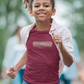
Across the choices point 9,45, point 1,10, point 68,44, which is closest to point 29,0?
point 68,44

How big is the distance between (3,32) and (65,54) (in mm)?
12044

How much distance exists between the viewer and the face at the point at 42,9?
105 inches

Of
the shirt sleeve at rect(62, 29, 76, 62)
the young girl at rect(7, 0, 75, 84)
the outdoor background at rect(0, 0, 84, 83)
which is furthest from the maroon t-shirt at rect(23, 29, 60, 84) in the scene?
the outdoor background at rect(0, 0, 84, 83)

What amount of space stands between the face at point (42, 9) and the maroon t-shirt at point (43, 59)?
0.19m

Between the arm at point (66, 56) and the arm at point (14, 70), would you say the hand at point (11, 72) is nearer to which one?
the arm at point (14, 70)

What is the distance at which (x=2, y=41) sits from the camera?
14688 mm

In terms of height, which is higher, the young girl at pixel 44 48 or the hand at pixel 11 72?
the young girl at pixel 44 48

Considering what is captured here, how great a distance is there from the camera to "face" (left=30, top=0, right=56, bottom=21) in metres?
2.68

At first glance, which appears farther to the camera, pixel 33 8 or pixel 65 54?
pixel 33 8

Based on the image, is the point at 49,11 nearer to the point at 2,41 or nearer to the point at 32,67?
the point at 32,67

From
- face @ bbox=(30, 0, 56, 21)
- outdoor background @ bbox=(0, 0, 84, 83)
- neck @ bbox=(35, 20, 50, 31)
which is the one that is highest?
face @ bbox=(30, 0, 56, 21)

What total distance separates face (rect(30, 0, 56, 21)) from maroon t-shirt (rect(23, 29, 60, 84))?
0.63 ft

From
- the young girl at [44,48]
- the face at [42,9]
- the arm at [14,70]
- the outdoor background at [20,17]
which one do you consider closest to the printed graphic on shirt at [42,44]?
the young girl at [44,48]

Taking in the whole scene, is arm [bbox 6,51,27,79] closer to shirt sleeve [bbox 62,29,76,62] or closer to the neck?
the neck
